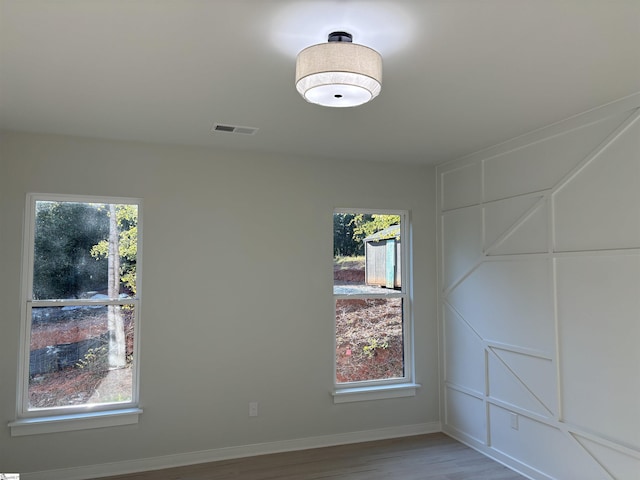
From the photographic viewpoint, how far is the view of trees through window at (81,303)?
11.6 feet

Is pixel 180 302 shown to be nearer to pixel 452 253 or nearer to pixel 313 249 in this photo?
pixel 313 249

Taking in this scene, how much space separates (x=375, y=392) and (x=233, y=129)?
8.89 ft

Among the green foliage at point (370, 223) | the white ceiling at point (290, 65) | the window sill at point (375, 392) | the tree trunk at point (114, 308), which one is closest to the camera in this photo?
the white ceiling at point (290, 65)

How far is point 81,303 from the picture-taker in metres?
3.62

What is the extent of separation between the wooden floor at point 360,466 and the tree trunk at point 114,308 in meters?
0.90

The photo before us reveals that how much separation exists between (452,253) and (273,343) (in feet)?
6.29

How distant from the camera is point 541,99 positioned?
2832 millimetres

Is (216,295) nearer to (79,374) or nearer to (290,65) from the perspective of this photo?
(79,374)

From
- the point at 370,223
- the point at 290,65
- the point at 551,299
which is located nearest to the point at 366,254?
the point at 370,223

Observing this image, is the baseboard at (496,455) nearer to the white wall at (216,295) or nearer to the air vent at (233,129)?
the white wall at (216,295)

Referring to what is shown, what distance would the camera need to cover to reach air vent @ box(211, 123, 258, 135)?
339cm

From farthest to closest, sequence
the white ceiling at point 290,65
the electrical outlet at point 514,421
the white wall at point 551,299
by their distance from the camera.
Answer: the electrical outlet at point 514,421
the white wall at point 551,299
the white ceiling at point 290,65

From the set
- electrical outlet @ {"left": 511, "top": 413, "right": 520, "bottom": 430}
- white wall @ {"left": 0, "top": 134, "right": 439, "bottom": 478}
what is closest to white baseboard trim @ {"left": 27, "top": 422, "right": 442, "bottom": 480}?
white wall @ {"left": 0, "top": 134, "right": 439, "bottom": 478}

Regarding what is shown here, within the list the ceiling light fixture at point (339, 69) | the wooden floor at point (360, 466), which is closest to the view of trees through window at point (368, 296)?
the wooden floor at point (360, 466)
